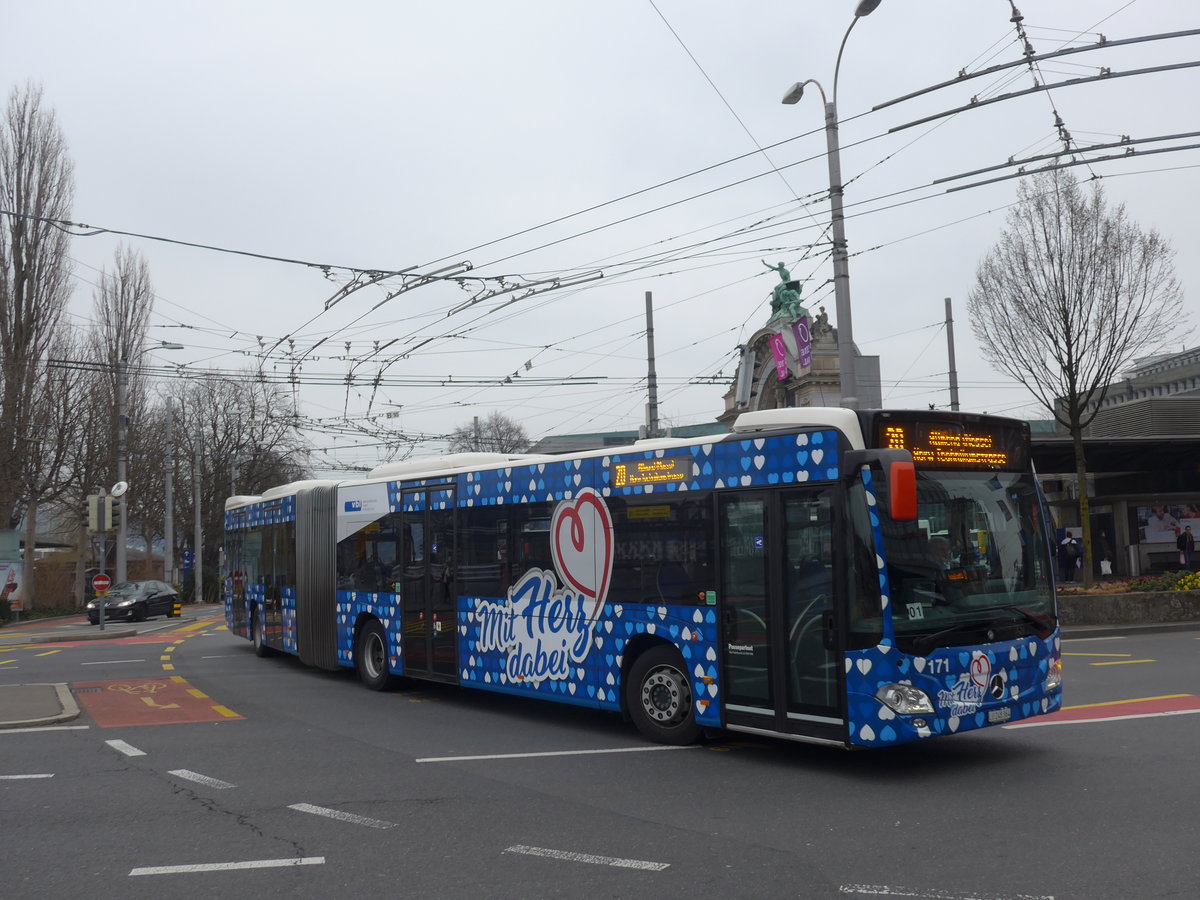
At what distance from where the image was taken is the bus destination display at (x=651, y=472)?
9984mm

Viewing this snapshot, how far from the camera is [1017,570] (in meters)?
8.84

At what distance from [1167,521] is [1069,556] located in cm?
305

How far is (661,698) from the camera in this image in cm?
999

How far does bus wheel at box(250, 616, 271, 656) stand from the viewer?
19.1 m

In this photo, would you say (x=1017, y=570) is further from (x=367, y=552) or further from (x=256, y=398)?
(x=256, y=398)

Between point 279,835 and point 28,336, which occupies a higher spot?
point 28,336

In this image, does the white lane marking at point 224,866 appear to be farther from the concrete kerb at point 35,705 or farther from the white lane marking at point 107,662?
the white lane marking at point 107,662

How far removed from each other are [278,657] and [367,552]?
244 inches

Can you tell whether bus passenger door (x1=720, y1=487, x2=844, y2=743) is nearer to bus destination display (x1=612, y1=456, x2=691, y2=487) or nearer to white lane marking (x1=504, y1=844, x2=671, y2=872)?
bus destination display (x1=612, y1=456, x2=691, y2=487)

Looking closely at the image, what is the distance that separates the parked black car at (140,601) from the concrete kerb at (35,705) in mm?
22719

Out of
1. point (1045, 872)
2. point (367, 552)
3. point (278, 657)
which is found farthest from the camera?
point (278, 657)

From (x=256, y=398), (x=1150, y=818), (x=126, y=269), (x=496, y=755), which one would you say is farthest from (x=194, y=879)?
(x=256, y=398)

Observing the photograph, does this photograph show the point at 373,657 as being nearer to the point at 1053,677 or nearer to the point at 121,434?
the point at 1053,677

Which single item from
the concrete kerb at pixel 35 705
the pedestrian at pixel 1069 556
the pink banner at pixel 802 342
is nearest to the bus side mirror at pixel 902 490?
the concrete kerb at pixel 35 705
